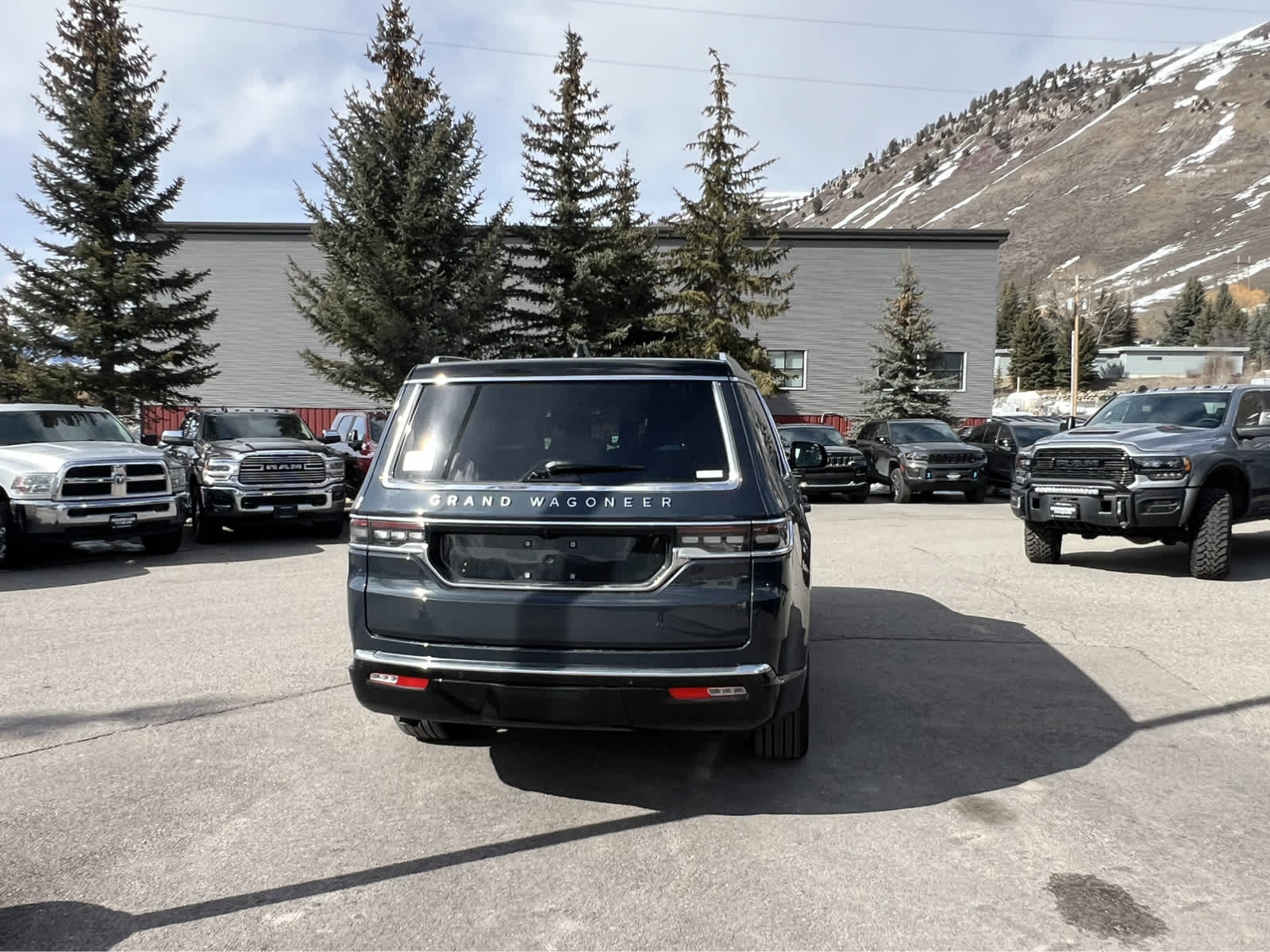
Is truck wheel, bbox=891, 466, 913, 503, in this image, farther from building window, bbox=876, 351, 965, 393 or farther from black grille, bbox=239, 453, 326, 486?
building window, bbox=876, 351, 965, 393

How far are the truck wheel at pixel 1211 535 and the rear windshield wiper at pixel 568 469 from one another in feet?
26.0

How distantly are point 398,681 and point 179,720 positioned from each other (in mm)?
2039

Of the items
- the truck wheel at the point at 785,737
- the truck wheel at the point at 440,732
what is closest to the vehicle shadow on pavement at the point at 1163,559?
the truck wheel at the point at 785,737

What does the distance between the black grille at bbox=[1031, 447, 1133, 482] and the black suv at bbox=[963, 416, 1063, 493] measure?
10317 millimetres

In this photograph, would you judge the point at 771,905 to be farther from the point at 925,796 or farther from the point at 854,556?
the point at 854,556

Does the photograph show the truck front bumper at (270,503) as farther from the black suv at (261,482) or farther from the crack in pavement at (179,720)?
the crack in pavement at (179,720)

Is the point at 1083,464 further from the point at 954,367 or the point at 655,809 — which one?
the point at 954,367

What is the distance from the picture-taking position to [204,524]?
507 inches

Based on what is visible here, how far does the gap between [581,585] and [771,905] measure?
1.31 meters

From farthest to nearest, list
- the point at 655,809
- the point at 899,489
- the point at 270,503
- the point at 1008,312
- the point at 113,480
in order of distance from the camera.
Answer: the point at 1008,312 < the point at 899,489 < the point at 270,503 < the point at 113,480 < the point at 655,809

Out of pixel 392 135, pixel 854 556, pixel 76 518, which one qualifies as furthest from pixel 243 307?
pixel 854 556

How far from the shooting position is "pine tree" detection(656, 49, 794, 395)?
1115 inches

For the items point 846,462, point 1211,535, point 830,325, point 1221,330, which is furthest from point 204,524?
point 1221,330

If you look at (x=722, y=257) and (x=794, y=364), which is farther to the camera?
(x=794, y=364)
